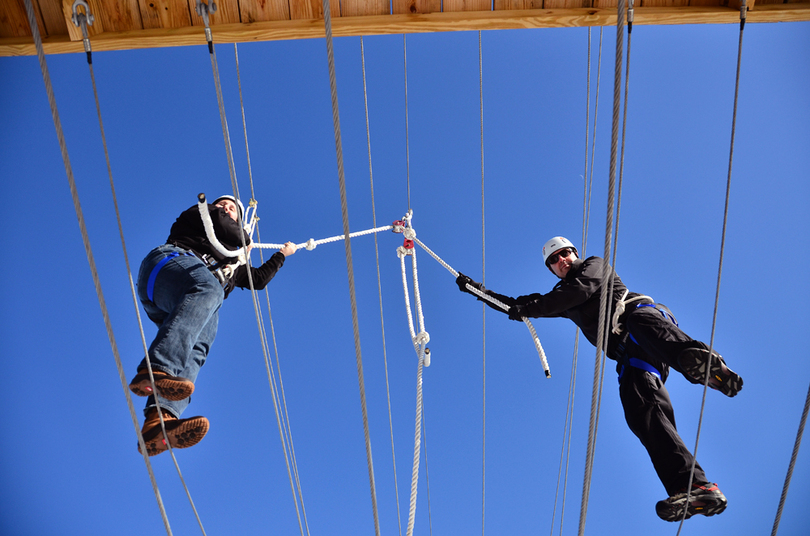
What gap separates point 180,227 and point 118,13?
1176 millimetres

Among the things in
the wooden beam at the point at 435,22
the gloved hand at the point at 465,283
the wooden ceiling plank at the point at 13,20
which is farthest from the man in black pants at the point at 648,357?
the wooden ceiling plank at the point at 13,20

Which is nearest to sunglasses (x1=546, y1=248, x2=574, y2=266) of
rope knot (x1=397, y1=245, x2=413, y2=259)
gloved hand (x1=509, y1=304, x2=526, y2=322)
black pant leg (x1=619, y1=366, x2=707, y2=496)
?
gloved hand (x1=509, y1=304, x2=526, y2=322)

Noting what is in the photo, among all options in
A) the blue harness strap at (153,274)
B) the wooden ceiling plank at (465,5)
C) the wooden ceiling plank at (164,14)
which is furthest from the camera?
the wooden ceiling plank at (465,5)

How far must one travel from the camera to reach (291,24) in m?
2.80

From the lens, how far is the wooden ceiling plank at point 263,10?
111 inches

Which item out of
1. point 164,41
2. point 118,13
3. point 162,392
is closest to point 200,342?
point 162,392

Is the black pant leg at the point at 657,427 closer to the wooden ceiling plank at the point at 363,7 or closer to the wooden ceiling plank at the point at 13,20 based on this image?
the wooden ceiling plank at the point at 363,7

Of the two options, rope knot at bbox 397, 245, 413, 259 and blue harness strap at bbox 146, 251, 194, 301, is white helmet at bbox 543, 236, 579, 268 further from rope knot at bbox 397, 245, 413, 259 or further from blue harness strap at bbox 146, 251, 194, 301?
blue harness strap at bbox 146, 251, 194, 301

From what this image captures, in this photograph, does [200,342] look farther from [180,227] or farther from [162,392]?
[180,227]

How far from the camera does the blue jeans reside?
2.04 meters

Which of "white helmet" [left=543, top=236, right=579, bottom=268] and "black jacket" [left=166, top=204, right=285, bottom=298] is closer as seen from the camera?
"black jacket" [left=166, top=204, right=285, bottom=298]

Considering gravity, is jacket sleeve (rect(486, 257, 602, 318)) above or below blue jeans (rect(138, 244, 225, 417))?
below

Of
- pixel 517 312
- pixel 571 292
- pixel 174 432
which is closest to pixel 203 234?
pixel 174 432

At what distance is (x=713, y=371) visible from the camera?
84.1 inches
